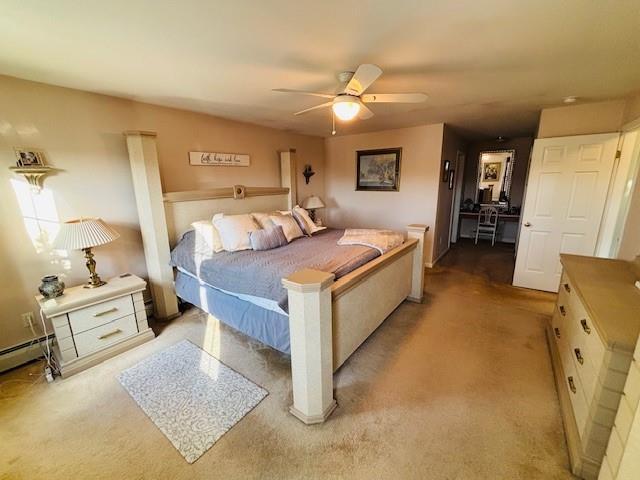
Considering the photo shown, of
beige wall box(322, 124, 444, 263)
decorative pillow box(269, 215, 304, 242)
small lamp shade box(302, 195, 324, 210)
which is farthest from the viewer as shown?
small lamp shade box(302, 195, 324, 210)

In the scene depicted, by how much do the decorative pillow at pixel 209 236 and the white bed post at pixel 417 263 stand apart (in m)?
2.16

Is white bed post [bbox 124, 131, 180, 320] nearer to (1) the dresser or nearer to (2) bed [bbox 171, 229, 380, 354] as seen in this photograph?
(2) bed [bbox 171, 229, 380, 354]

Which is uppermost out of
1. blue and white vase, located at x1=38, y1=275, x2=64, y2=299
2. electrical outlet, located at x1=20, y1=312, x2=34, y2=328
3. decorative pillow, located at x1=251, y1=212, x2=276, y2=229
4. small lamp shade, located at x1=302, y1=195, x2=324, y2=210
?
small lamp shade, located at x1=302, y1=195, x2=324, y2=210

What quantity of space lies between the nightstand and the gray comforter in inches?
20.9

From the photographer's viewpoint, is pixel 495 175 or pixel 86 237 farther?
pixel 495 175

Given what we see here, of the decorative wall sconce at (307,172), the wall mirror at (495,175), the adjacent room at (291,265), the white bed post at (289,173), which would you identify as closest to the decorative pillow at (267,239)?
the adjacent room at (291,265)

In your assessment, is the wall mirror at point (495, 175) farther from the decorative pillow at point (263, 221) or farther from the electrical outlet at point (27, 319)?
the electrical outlet at point (27, 319)

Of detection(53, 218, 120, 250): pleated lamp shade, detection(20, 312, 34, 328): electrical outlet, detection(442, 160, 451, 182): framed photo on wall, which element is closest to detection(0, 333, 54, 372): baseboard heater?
detection(20, 312, 34, 328): electrical outlet

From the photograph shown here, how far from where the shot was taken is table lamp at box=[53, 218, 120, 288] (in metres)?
2.08

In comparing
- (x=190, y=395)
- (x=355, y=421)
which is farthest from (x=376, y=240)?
(x=190, y=395)

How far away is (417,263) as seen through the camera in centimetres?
309

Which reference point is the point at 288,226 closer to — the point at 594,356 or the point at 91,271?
the point at 91,271

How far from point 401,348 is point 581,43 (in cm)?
245

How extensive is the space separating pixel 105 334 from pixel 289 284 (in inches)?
76.1
